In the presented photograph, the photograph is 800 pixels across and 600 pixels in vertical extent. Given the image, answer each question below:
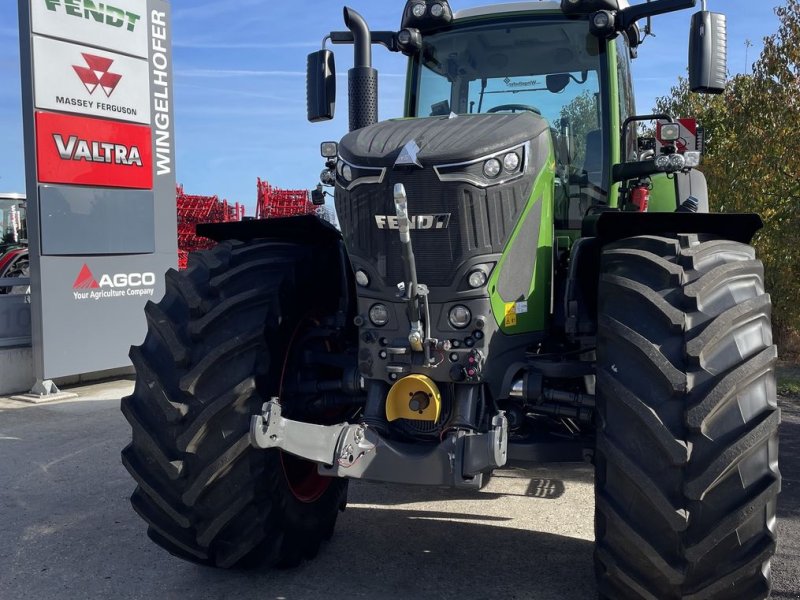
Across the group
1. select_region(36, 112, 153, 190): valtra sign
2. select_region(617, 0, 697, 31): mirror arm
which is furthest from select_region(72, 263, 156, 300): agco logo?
select_region(617, 0, 697, 31): mirror arm

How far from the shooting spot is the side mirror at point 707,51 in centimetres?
381

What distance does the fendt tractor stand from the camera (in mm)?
2678

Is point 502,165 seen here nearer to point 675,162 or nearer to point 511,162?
point 511,162

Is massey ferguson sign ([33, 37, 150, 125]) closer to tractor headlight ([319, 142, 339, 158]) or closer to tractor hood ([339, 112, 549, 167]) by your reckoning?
tractor headlight ([319, 142, 339, 158])

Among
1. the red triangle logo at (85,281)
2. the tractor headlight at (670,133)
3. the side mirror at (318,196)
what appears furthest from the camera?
the red triangle logo at (85,281)

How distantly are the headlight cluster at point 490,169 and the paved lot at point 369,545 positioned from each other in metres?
1.79

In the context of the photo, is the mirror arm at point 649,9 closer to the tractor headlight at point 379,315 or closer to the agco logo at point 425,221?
the agco logo at point 425,221

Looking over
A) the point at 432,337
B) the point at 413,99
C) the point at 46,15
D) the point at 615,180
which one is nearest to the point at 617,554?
the point at 432,337

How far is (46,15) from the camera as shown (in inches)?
322

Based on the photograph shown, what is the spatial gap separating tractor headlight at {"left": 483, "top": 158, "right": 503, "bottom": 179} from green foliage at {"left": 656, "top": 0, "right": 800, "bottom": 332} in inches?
325

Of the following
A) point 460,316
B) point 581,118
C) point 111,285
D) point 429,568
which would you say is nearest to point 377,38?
point 581,118

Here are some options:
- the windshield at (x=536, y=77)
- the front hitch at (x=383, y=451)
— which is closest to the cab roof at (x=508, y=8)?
the windshield at (x=536, y=77)

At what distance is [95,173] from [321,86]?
16.5 feet

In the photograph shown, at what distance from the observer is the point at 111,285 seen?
8.90 m
